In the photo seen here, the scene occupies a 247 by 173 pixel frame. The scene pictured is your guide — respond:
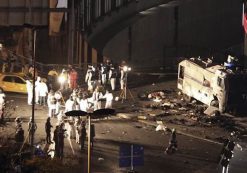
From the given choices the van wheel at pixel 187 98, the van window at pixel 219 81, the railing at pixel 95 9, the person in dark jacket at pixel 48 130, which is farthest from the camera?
the railing at pixel 95 9

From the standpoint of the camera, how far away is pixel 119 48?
48.6 m

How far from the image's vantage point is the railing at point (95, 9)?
51000 mm

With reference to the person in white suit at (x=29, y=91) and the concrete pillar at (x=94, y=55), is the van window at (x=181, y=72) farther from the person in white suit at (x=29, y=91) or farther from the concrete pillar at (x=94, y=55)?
the concrete pillar at (x=94, y=55)

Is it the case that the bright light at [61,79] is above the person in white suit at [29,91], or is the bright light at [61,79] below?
above

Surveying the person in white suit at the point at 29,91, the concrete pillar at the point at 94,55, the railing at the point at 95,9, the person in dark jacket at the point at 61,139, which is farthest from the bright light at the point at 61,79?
the railing at the point at 95,9

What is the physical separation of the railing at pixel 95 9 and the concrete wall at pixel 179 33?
3.07 m

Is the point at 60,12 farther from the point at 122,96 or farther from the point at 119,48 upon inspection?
the point at 122,96

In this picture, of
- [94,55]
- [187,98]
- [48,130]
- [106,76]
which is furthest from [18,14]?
[48,130]

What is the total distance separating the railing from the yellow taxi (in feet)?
50.3

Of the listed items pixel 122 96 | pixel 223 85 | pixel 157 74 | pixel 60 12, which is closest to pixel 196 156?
pixel 223 85

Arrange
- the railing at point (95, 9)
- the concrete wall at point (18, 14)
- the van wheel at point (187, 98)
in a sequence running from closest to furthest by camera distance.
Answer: the van wheel at point (187, 98), the concrete wall at point (18, 14), the railing at point (95, 9)

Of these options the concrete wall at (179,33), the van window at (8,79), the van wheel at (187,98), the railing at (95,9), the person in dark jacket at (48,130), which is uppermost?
the railing at (95,9)

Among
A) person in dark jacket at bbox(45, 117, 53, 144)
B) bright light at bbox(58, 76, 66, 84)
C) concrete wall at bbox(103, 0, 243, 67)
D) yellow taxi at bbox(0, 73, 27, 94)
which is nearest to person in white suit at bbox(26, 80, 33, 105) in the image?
yellow taxi at bbox(0, 73, 27, 94)

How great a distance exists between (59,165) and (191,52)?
105ft
